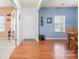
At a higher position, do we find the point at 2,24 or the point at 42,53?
the point at 2,24

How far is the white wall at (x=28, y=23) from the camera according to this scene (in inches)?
464

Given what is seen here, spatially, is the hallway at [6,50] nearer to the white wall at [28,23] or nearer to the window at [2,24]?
the white wall at [28,23]

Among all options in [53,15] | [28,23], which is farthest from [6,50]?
[53,15]

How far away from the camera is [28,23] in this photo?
467 inches

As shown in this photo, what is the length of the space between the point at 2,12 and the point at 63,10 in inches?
189

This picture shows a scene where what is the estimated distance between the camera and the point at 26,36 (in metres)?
11.9

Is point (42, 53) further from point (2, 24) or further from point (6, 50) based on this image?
point (2, 24)

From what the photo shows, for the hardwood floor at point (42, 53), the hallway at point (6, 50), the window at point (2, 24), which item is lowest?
the hardwood floor at point (42, 53)

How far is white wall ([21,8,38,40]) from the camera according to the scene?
38.7ft

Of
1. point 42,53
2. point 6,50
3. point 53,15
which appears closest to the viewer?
point 42,53

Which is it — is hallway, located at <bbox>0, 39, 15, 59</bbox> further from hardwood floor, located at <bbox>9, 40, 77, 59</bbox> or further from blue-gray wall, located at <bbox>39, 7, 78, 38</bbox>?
blue-gray wall, located at <bbox>39, 7, 78, 38</bbox>

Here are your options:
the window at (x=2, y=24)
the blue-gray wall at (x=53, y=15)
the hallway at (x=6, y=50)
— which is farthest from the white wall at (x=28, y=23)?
the hallway at (x=6, y=50)

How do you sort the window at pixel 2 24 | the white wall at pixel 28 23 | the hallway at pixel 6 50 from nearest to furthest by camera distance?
1. the hallway at pixel 6 50
2. the white wall at pixel 28 23
3. the window at pixel 2 24

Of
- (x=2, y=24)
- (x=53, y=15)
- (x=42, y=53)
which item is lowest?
(x=42, y=53)
